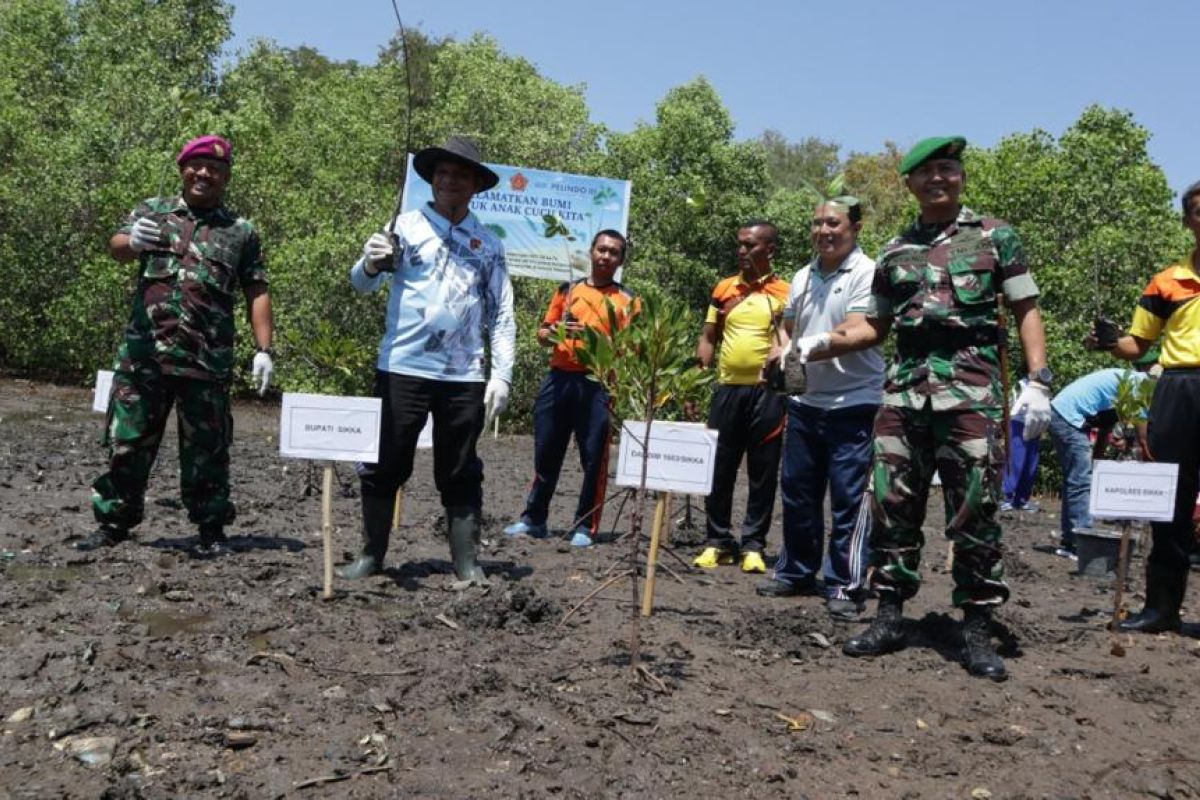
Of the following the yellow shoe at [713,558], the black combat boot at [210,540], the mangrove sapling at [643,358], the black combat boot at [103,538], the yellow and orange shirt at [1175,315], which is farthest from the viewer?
the yellow shoe at [713,558]

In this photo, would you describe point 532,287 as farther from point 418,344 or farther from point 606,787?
point 606,787

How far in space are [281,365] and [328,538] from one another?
10247 millimetres

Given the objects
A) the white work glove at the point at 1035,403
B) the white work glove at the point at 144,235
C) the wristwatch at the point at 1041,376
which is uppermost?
the white work glove at the point at 144,235

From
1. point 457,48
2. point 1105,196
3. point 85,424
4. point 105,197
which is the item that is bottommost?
point 85,424

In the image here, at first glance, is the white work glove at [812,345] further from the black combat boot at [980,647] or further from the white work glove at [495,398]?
the white work glove at [495,398]

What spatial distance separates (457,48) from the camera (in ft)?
81.8

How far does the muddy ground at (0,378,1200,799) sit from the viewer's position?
282cm

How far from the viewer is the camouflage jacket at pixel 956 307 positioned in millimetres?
3828

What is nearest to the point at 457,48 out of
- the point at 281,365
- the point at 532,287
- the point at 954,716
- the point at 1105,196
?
the point at 532,287

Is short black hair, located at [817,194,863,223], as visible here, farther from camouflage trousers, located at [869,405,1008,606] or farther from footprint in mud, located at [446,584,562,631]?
footprint in mud, located at [446,584,562,631]

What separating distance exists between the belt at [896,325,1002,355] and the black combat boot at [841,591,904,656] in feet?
3.18

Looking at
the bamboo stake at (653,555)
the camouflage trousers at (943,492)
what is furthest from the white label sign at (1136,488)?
the bamboo stake at (653,555)

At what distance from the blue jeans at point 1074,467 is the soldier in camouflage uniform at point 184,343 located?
5.57 meters

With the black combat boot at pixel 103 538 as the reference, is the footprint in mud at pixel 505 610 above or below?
above
